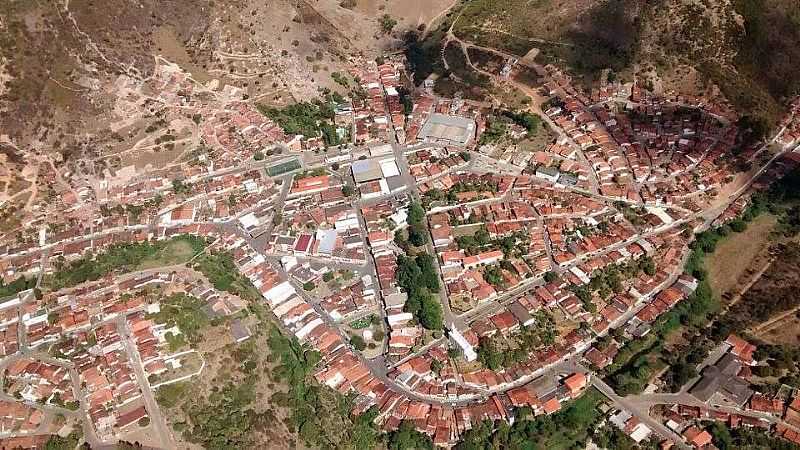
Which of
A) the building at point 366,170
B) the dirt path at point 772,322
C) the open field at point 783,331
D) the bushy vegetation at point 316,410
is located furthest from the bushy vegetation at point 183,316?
the open field at point 783,331

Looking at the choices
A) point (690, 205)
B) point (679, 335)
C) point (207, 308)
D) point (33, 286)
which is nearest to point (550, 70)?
point (690, 205)

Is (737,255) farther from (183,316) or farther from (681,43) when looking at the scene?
(183,316)

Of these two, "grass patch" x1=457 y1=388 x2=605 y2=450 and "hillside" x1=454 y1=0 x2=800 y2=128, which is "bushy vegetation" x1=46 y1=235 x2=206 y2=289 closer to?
"grass patch" x1=457 y1=388 x2=605 y2=450

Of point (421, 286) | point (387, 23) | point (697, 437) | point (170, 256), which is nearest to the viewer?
point (697, 437)

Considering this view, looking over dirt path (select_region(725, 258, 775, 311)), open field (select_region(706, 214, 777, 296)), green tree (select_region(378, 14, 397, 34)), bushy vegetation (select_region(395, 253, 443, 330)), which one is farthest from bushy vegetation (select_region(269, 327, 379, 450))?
green tree (select_region(378, 14, 397, 34))

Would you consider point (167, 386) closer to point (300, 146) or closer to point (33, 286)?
point (33, 286)

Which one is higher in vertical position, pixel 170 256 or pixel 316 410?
pixel 170 256

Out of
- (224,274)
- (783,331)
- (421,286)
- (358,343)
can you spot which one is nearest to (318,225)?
(224,274)

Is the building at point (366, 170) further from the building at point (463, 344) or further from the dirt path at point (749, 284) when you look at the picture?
the dirt path at point (749, 284)
